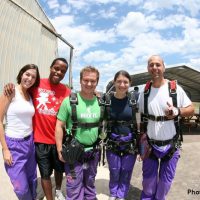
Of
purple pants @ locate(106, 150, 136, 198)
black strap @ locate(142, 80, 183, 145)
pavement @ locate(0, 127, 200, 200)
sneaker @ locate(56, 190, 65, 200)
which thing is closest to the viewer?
black strap @ locate(142, 80, 183, 145)

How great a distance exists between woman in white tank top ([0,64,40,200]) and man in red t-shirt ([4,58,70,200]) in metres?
0.17

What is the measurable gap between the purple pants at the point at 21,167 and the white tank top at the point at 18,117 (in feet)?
0.32

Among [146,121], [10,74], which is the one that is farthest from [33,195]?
[10,74]

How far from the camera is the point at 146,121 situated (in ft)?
14.4

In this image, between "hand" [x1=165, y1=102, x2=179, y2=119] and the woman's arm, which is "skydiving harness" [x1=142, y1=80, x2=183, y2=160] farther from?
the woman's arm

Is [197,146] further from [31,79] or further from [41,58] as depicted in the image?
[41,58]

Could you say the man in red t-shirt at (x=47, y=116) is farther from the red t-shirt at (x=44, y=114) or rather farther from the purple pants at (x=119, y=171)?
the purple pants at (x=119, y=171)

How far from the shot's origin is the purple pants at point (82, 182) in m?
4.08

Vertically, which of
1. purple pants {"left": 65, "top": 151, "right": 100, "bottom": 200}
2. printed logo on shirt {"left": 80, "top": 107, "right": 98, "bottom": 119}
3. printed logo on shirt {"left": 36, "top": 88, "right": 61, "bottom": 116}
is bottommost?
purple pants {"left": 65, "top": 151, "right": 100, "bottom": 200}

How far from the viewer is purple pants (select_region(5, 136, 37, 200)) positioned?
3890 mm

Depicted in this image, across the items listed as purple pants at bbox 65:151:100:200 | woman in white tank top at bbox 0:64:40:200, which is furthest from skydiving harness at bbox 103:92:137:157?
woman in white tank top at bbox 0:64:40:200

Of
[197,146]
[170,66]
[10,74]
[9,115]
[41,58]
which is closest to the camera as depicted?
[9,115]

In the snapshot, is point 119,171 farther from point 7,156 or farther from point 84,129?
point 7,156

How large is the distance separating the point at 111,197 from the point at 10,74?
1141 cm
